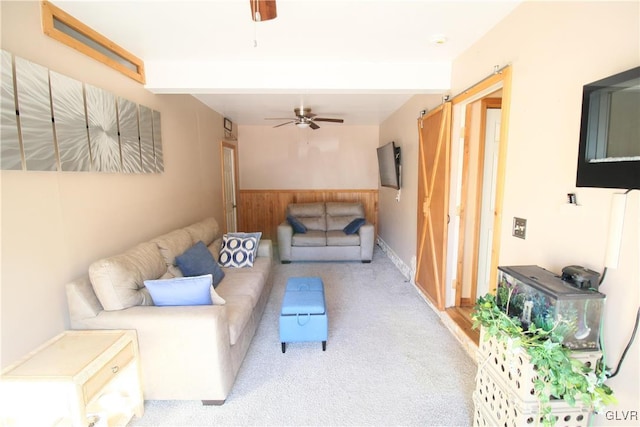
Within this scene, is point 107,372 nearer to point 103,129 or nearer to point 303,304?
point 303,304

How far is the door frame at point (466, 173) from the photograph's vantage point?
1.86 meters

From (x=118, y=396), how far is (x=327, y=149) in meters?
4.99

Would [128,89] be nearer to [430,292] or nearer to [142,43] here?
[142,43]

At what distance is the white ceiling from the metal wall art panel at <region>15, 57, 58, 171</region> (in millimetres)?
549

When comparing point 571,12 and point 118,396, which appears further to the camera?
point 118,396

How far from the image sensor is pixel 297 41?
2.18 metres

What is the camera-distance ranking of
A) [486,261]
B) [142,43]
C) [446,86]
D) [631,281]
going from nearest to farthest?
[631,281]
[142,43]
[446,86]
[486,261]

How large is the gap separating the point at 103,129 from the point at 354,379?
2557 millimetres

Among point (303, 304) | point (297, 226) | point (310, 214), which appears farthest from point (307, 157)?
point (303, 304)

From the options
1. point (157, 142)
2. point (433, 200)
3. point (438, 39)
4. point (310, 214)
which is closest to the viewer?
point (438, 39)

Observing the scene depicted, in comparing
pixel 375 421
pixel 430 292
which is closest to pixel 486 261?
pixel 430 292

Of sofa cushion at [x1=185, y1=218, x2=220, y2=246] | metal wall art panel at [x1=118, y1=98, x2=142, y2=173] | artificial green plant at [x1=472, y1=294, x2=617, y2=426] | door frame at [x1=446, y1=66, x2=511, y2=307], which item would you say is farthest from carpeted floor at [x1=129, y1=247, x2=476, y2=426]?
metal wall art panel at [x1=118, y1=98, x2=142, y2=173]

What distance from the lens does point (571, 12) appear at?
137cm

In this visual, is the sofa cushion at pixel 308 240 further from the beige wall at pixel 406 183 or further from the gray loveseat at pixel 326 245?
the beige wall at pixel 406 183
